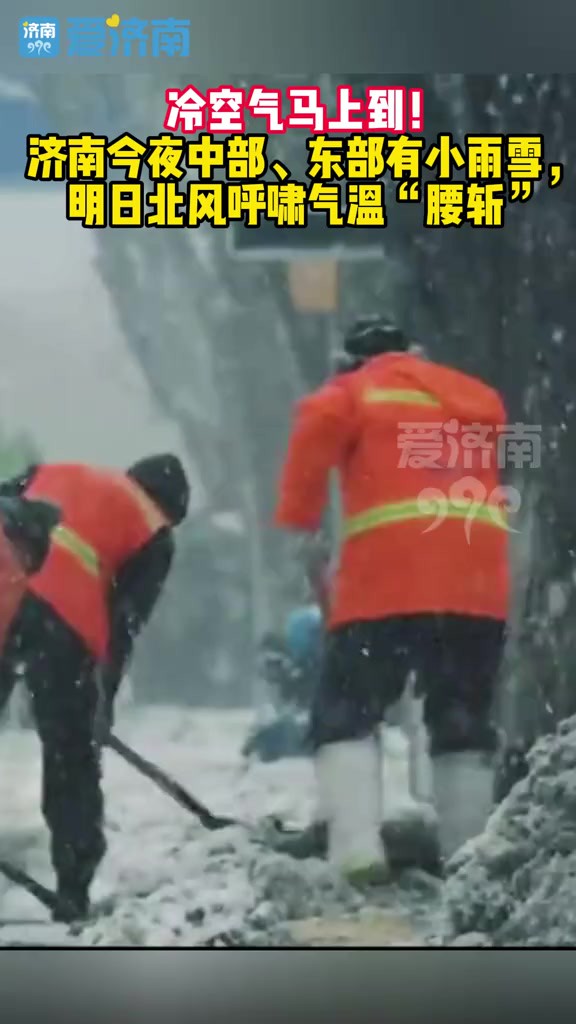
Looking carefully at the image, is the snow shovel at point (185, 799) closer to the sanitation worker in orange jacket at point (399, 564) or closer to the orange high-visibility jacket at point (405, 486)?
the sanitation worker in orange jacket at point (399, 564)

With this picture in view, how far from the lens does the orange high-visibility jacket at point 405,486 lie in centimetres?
193

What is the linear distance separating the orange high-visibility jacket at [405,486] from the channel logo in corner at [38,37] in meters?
0.69

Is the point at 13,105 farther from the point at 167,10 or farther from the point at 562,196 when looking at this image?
the point at 562,196

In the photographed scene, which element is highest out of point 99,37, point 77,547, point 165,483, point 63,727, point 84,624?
point 99,37

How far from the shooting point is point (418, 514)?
1.94 meters

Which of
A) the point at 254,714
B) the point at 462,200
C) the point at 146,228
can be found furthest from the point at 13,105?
the point at 254,714

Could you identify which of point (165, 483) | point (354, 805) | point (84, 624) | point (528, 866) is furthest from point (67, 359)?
point (528, 866)

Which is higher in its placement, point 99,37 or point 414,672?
point 99,37

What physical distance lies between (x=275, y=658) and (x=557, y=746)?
1.55 feet

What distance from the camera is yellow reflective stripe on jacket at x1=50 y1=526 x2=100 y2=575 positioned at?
1961mm

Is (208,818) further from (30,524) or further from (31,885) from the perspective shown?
(30,524)

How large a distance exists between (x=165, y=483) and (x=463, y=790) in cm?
68

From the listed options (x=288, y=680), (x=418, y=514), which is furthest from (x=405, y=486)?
(x=288, y=680)

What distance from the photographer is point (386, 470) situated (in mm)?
1937
